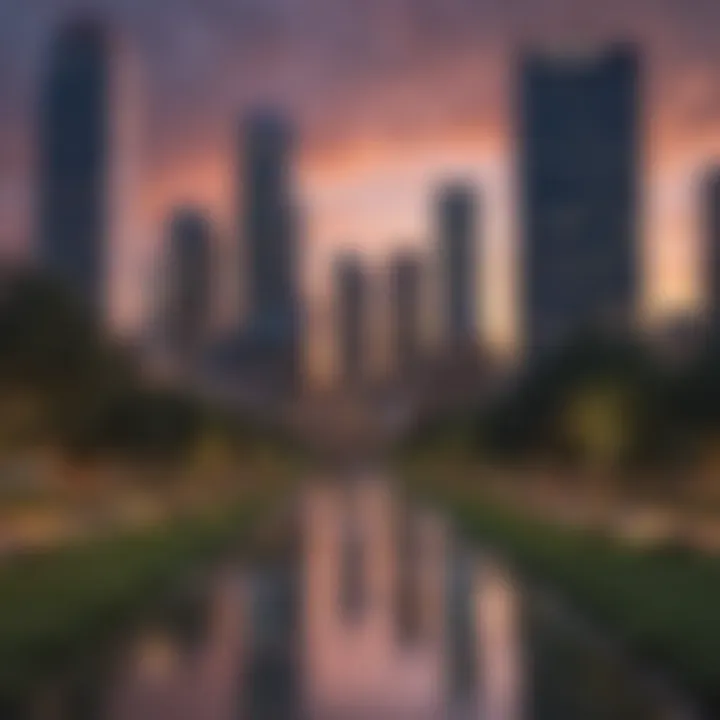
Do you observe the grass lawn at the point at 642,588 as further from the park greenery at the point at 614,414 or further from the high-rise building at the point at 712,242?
the high-rise building at the point at 712,242

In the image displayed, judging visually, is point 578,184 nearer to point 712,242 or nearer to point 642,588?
point 712,242

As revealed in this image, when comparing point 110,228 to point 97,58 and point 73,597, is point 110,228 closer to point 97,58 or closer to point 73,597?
point 97,58

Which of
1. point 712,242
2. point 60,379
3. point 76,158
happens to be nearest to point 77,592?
point 60,379

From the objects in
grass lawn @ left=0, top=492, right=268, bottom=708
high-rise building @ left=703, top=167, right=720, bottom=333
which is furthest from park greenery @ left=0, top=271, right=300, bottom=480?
high-rise building @ left=703, top=167, right=720, bottom=333

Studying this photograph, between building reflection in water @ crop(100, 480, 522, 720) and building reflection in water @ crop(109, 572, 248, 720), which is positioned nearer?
building reflection in water @ crop(109, 572, 248, 720)

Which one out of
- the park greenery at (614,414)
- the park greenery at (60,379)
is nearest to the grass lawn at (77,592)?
the park greenery at (60,379)

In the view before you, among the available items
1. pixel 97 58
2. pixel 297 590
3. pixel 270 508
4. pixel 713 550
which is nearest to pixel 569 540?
pixel 713 550

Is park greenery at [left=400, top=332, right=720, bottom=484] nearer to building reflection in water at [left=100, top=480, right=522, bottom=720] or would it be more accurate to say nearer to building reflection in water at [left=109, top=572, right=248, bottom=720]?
building reflection in water at [left=100, top=480, right=522, bottom=720]
